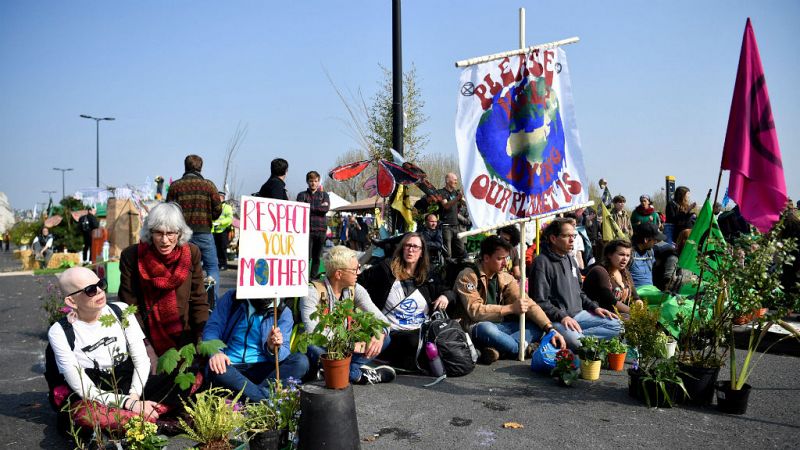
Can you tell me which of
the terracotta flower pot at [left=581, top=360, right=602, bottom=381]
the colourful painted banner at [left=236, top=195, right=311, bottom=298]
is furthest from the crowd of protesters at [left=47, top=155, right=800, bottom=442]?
the terracotta flower pot at [left=581, top=360, right=602, bottom=381]

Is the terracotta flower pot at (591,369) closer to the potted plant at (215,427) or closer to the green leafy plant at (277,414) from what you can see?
the green leafy plant at (277,414)

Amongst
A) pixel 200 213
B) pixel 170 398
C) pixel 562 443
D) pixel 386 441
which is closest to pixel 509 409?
pixel 562 443

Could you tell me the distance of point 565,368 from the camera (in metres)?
Answer: 5.08

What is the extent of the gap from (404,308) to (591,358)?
1.84 meters

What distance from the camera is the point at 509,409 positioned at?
14.8 ft

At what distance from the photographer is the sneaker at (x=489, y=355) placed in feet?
19.1

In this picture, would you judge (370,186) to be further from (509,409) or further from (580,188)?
(509,409)

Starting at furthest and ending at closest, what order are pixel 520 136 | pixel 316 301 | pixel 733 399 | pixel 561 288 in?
pixel 561 288 < pixel 520 136 < pixel 316 301 < pixel 733 399

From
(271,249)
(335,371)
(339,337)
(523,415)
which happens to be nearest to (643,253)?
(523,415)

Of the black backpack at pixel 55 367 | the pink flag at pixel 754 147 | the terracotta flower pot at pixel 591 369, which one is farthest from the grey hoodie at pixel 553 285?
the black backpack at pixel 55 367

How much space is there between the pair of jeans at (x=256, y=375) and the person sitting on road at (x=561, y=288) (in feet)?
8.58

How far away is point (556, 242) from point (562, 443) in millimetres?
2571

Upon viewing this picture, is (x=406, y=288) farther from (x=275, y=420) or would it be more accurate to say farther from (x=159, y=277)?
(x=275, y=420)

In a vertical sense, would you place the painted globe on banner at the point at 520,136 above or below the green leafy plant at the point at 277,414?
above
